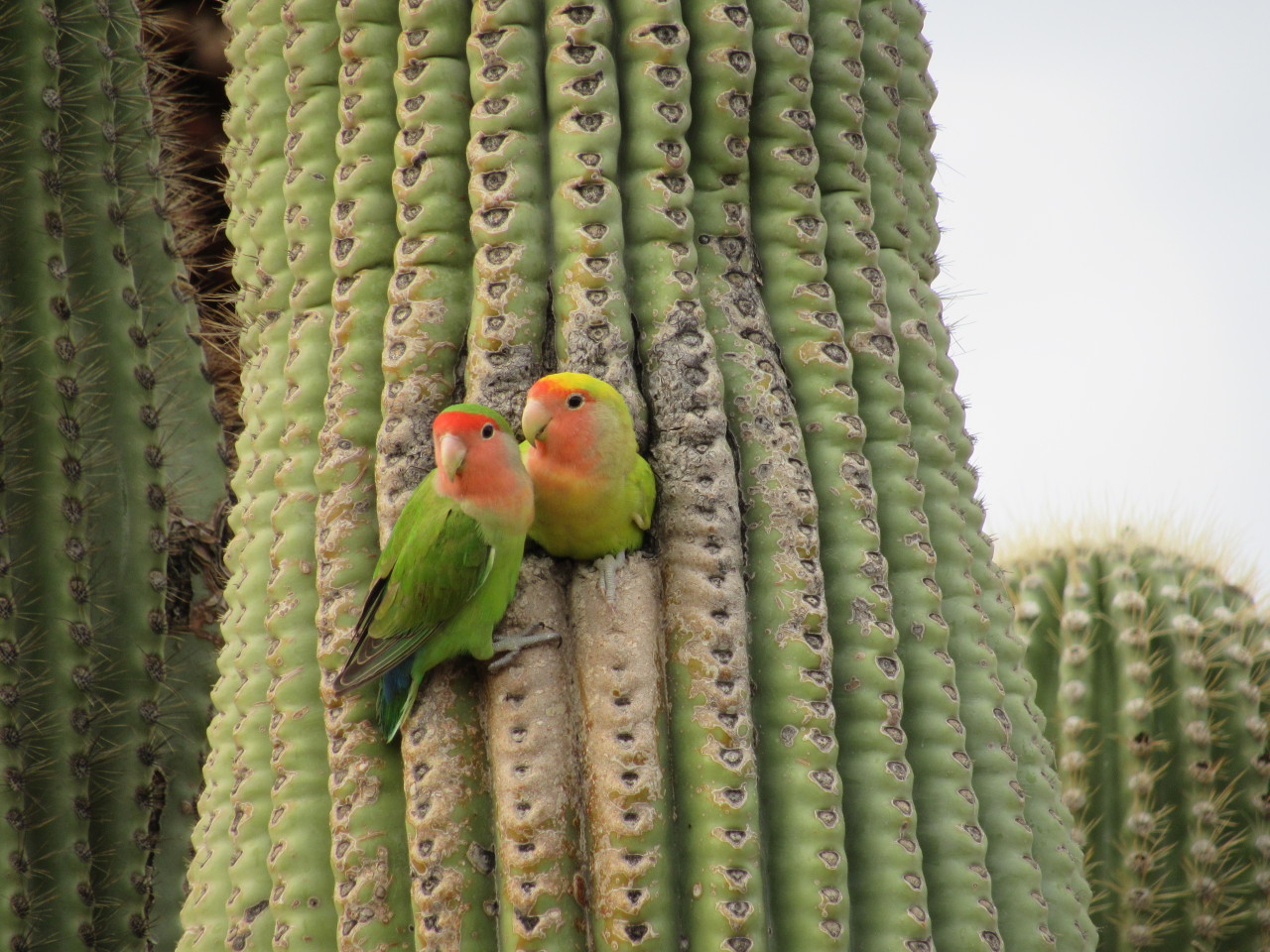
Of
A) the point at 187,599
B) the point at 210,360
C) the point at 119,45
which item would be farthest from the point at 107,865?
the point at 119,45

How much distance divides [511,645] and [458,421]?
22 cm

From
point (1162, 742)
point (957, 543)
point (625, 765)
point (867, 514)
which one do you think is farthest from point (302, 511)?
point (1162, 742)

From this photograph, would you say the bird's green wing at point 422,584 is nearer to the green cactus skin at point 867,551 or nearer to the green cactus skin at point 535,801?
the green cactus skin at point 535,801

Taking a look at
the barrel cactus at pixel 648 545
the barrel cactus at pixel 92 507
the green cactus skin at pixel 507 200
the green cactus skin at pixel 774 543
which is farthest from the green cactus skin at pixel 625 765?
the barrel cactus at pixel 92 507

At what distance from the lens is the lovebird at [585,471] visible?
1096 millimetres

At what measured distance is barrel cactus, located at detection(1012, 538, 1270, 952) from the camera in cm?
210

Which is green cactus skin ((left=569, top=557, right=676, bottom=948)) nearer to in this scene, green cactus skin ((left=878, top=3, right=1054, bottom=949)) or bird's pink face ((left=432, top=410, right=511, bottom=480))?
bird's pink face ((left=432, top=410, right=511, bottom=480))

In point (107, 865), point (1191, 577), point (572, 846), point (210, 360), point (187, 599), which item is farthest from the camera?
point (1191, 577)

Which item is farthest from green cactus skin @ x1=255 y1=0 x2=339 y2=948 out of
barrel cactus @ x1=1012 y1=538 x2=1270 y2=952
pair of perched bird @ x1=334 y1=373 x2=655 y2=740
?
barrel cactus @ x1=1012 y1=538 x2=1270 y2=952

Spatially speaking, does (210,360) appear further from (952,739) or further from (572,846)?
(952,739)

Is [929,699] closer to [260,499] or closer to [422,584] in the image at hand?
[422,584]

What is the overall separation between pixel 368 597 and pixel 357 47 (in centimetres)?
58

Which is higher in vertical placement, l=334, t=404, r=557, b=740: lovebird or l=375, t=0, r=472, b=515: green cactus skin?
l=375, t=0, r=472, b=515: green cactus skin

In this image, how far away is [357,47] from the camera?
1.26 m
